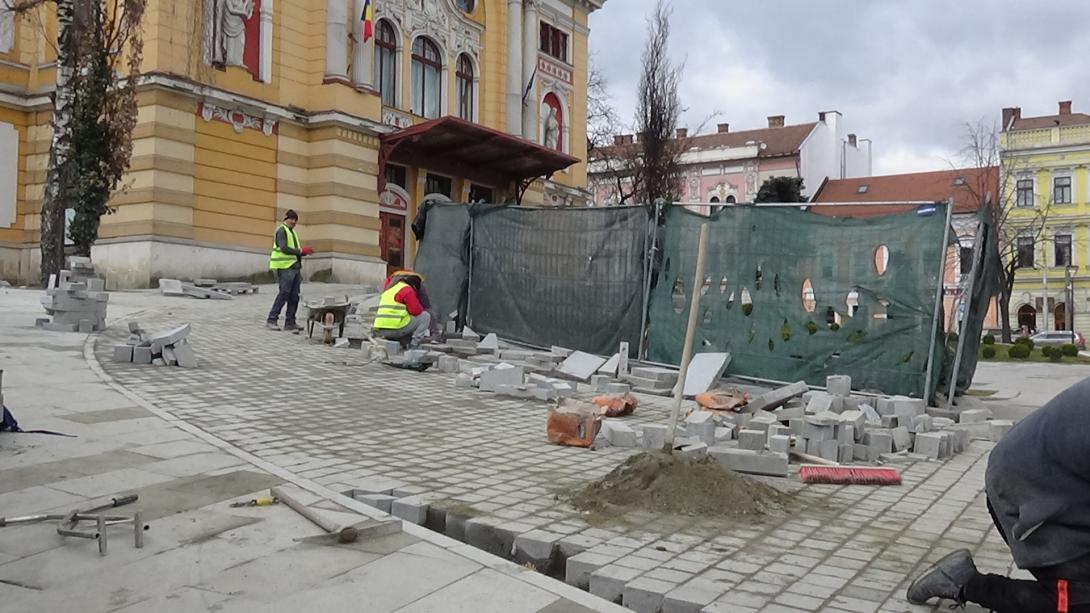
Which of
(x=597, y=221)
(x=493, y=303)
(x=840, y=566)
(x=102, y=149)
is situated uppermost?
(x=102, y=149)

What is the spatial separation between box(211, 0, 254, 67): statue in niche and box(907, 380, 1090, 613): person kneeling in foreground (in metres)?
21.9

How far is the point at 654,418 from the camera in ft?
27.1

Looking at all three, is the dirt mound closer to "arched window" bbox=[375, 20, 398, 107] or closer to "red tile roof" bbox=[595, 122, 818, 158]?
"arched window" bbox=[375, 20, 398, 107]

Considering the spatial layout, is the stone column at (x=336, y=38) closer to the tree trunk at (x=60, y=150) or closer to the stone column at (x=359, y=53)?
the stone column at (x=359, y=53)

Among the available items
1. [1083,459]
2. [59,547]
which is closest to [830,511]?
[1083,459]

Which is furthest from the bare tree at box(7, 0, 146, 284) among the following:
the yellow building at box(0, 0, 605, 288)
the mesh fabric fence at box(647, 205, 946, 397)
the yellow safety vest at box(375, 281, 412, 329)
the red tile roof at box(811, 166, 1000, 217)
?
the red tile roof at box(811, 166, 1000, 217)

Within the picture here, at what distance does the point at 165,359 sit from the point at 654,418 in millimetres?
5466

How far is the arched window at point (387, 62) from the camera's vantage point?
2541 centimetres

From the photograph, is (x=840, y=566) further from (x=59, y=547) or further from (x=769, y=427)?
(x=59, y=547)

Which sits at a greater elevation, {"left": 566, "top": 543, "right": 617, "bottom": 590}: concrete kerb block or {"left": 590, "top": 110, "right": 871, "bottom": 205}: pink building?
{"left": 590, "top": 110, "right": 871, "bottom": 205}: pink building

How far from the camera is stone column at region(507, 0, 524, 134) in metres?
29.8

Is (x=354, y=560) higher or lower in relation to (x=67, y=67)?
lower

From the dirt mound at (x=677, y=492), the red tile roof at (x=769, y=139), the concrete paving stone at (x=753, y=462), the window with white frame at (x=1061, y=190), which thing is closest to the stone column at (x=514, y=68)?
the red tile roof at (x=769, y=139)

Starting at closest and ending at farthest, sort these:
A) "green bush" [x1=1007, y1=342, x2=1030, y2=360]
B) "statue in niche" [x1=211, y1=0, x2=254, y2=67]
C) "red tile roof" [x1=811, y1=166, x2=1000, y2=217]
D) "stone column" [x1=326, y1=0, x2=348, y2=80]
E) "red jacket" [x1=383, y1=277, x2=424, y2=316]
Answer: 1. "red jacket" [x1=383, y1=277, x2=424, y2=316]
2. "statue in niche" [x1=211, y1=0, x2=254, y2=67]
3. "green bush" [x1=1007, y1=342, x2=1030, y2=360]
4. "stone column" [x1=326, y1=0, x2=348, y2=80]
5. "red tile roof" [x1=811, y1=166, x2=1000, y2=217]
